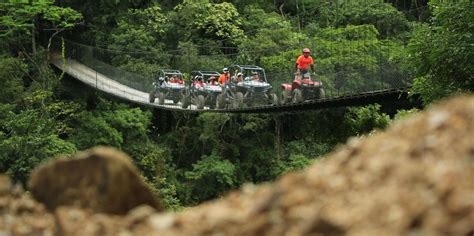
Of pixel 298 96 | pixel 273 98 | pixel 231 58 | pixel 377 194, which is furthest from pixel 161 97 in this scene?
pixel 377 194

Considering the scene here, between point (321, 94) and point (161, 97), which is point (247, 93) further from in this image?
point (161, 97)

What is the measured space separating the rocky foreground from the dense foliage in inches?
482

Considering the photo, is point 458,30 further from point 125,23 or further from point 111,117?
point 125,23

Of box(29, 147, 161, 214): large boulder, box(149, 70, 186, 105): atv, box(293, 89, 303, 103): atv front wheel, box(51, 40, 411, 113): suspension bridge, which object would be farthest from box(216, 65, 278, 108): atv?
box(29, 147, 161, 214): large boulder

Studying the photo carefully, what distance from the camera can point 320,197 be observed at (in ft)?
6.17

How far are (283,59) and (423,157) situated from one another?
16.2m

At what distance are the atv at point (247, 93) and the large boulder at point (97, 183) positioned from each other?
9.58m

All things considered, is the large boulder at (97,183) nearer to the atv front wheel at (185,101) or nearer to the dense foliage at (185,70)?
the dense foliage at (185,70)

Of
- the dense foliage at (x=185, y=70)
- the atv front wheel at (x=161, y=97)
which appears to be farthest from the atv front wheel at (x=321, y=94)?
the atv front wheel at (x=161, y=97)

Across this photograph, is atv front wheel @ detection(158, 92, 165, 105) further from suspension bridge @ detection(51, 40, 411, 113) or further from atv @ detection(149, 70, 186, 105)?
suspension bridge @ detection(51, 40, 411, 113)

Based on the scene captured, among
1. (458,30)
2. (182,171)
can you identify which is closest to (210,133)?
(182,171)

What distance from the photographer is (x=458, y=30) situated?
25.7 feet

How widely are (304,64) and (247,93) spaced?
2478 millimetres

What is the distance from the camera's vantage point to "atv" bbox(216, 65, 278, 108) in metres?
12.4
